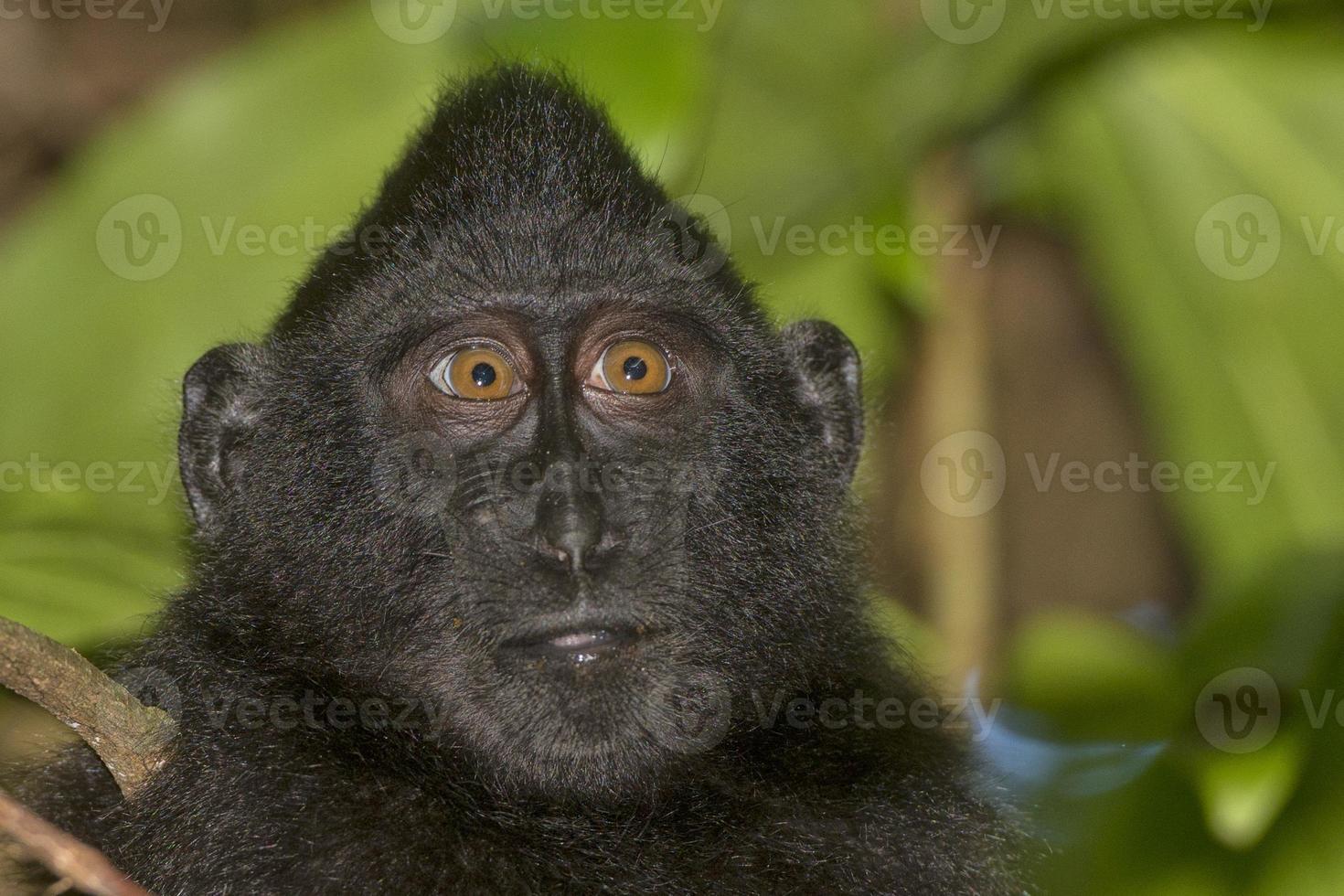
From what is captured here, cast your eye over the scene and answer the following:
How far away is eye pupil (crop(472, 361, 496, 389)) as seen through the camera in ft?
11.1

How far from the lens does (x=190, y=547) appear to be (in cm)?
367

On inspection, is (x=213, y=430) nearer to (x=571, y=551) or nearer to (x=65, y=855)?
(x=571, y=551)

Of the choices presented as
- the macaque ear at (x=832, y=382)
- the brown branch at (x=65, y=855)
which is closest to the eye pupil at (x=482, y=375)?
the macaque ear at (x=832, y=382)

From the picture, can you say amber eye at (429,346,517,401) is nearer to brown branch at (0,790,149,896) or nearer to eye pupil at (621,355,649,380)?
eye pupil at (621,355,649,380)

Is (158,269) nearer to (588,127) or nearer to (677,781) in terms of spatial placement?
(588,127)

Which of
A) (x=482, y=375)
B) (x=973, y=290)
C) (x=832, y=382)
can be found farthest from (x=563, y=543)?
(x=973, y=290)

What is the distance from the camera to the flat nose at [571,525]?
2957 mm

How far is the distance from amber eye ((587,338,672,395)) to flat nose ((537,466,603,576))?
1.56ft

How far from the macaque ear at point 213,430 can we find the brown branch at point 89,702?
2.05 feet

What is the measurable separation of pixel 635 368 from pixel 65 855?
1.84m

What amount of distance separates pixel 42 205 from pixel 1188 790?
4.62 meters

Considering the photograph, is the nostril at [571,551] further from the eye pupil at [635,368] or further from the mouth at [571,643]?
the eye pupil at [635,368]

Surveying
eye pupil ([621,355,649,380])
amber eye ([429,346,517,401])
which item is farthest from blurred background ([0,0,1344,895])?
amber eye ([429,346,517,401])

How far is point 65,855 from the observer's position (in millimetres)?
1977
